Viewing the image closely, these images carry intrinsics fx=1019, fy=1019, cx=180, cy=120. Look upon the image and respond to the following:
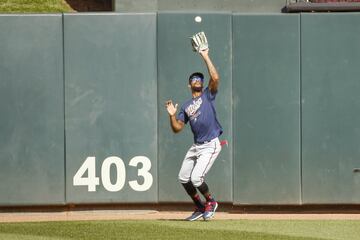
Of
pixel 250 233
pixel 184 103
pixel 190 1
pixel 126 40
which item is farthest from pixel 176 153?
pixel 190 1

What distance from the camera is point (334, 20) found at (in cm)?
1362

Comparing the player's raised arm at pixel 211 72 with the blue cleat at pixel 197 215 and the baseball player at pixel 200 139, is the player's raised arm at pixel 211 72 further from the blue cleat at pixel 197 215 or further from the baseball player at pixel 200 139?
the blue cleat at pixel 197 215

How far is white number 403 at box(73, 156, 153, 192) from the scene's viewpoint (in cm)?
1362

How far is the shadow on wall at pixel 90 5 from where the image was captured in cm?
1891

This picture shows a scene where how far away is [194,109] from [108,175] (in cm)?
195

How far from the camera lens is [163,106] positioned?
13.6 metres

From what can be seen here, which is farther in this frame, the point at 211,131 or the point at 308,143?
the point at 308,143

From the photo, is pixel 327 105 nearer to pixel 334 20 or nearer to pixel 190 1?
pixel 334 20

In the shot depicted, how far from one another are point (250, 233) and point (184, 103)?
2653 millimetres

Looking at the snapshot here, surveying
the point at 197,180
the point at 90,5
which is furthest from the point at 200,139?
the point at 90,5

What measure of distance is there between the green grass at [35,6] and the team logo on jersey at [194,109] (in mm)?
6882

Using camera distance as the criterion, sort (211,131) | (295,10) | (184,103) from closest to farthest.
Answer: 1. (211,131)
2. (184,103)
3. (295,10)

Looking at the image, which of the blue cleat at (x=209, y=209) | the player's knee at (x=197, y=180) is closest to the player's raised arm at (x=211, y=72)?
the player's knee at (x=197, y=180)

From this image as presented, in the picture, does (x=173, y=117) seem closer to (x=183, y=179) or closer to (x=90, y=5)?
(x=183, y=179)
